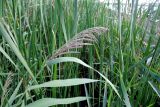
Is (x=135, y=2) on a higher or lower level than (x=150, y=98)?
higher

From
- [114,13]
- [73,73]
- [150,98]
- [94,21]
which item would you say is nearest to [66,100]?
[73,73]

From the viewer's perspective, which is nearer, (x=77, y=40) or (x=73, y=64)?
(x=77, y=40)

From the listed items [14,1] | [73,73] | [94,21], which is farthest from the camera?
[94,21]

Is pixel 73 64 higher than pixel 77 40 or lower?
lower

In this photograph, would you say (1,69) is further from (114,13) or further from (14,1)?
(114,13)

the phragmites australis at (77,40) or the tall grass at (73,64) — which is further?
the tall grass at (73,64)

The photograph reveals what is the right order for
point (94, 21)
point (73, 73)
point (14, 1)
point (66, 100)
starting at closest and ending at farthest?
1. point (66, 100)
2. point (14, 1)
3. point (73, 73)
4. point (94, 21)

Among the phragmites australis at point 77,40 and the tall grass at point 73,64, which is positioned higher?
the phragmites australis at point 77,40

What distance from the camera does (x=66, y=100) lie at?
50 centimetres

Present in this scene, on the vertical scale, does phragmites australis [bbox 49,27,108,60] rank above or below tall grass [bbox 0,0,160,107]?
above

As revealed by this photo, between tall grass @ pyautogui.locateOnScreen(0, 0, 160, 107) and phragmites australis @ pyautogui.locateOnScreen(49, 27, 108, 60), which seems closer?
phragmites australis @ pyautogui.locateOnScreen(49, 27, 108, 60)

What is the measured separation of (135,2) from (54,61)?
0.35m

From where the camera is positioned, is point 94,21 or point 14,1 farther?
point 94,21

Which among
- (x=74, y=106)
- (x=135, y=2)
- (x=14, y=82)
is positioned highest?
(x=135, y=2)
